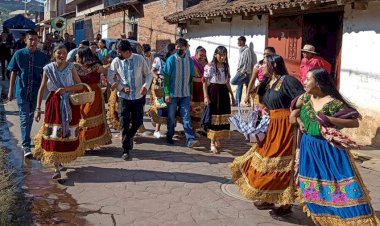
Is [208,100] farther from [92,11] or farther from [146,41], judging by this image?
[92,11]

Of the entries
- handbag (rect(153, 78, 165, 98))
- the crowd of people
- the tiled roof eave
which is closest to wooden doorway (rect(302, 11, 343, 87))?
the tiled roof eave

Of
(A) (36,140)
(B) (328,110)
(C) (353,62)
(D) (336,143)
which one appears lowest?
(A) (36,140)

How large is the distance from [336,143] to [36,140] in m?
3.93

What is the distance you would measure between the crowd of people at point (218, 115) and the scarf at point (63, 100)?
0.5 inches

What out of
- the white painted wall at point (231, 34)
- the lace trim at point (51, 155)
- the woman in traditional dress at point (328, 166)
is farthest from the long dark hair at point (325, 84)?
the white painted wall at point (231, 34)

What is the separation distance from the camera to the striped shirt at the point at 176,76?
796 centimetres

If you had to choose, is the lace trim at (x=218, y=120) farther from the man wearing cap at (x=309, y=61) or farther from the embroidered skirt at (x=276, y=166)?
the embroidered skirt at (x=276, y=166)

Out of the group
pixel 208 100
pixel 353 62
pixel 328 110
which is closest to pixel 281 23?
pixel 353 62

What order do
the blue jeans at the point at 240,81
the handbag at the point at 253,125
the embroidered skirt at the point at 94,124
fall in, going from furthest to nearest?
the blue jeans at the point at 240,81, the embroidered skirt at the point at 94,124, the handbag at the point at 253,125

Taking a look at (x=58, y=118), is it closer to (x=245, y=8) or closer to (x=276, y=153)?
(x=276, y=153)

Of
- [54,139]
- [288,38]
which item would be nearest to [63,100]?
[54,139]

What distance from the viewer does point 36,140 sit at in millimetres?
6223

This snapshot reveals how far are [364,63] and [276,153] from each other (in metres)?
4.98

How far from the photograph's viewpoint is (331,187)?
13.3ft
